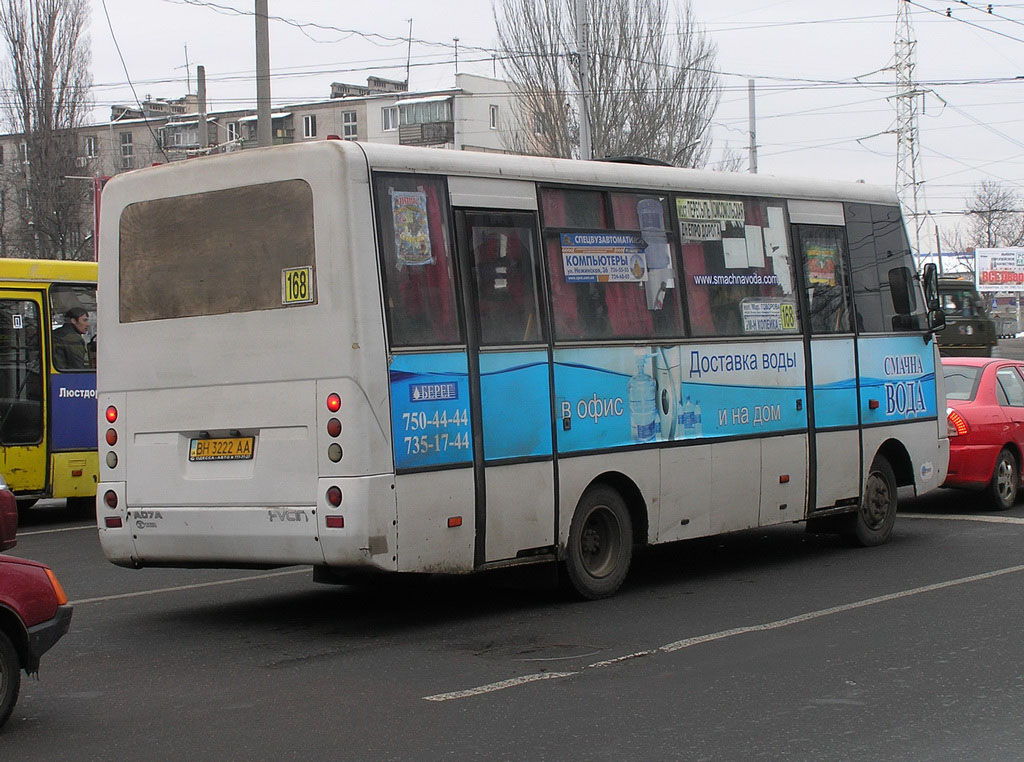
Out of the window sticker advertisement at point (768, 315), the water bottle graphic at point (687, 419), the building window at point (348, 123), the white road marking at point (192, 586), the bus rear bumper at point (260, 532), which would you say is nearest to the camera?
the bus rear bumper at point (260, 532)

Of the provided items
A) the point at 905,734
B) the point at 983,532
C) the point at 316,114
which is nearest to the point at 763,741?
the point at 905,734

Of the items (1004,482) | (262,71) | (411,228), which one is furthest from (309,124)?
(411,228)

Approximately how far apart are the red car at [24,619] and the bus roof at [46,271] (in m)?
10.3

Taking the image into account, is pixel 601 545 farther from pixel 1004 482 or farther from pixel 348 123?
pixel 348 123

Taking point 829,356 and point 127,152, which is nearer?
point 829,356

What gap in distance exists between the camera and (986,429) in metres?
15.4

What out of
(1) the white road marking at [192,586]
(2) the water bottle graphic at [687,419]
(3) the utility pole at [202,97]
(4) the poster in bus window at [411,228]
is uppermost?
(3) the utility pole at [202,97]

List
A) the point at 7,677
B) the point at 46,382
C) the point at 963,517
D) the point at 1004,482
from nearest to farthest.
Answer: the point at 7,677, the point at 963,517, the point at 1004,482, the point at 46,382

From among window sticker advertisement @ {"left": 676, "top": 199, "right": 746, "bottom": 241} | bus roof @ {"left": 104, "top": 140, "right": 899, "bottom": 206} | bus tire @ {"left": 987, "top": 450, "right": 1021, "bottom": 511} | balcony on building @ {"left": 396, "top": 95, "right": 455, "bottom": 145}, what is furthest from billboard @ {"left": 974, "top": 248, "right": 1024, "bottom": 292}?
window sticker advertisement @ {"left": 676, "top": 199, "right": 746, "bottom": 241}

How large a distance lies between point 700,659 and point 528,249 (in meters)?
3.13

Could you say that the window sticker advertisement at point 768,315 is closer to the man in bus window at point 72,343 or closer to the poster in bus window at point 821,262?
the poster in bus window at point 821,262

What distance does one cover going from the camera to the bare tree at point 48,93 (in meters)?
43.9

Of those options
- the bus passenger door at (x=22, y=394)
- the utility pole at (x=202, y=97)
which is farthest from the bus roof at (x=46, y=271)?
the utility pole at (x=202, y=97)

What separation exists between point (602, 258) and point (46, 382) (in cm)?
861
